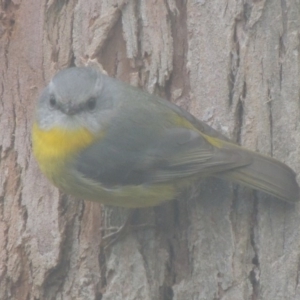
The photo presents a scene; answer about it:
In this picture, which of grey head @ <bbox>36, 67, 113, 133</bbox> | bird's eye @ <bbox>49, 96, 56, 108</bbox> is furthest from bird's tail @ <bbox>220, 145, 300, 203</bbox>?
bird's eye @ <bbox>49, 96, 56, 108</bbox>

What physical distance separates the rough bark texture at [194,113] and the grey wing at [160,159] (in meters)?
0.22

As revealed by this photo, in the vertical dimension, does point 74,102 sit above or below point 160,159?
above

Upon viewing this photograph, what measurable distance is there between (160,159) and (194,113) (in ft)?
1.55

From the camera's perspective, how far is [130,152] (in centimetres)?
552

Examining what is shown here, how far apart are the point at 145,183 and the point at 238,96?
819 millimetres

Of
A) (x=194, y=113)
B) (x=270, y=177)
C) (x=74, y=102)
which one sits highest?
(x=194, y=113)

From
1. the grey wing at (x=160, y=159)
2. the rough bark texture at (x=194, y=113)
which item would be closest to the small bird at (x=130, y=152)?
the grey wing at (x=160, y=159)

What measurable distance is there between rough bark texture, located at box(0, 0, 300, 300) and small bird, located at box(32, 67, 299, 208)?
0.52ft

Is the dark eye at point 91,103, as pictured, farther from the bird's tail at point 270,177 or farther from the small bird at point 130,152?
the bird's tail at point 270,177

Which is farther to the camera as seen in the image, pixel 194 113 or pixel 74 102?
pixel 194 113

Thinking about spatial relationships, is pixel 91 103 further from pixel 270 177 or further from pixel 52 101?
pixel 270 177

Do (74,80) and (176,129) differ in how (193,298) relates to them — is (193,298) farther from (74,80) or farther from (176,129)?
(74,80)

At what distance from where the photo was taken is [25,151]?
5.89m

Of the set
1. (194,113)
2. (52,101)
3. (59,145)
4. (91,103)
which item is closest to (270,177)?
(194,113)
